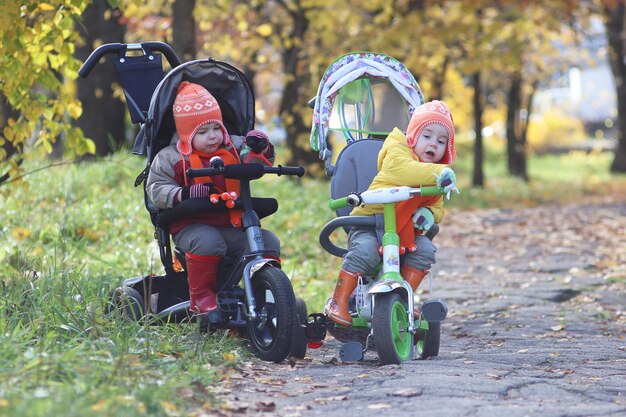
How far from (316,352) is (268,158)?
50.9 inches

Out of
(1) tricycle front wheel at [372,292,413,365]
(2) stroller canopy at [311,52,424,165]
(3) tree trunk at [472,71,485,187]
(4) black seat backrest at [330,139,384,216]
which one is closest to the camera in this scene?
(1) tricycle front wheel at [372,292,413,365]

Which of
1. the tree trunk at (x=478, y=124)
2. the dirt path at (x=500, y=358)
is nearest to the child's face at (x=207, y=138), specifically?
the dirt path at (x=500, y=358)

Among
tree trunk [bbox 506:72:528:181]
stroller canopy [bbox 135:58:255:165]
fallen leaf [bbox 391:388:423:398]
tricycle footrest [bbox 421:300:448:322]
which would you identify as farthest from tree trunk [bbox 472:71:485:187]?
fallen leaf [bbox 391:388:423:398]

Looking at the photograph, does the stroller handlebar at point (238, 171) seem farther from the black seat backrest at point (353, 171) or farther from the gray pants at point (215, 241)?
the black seat backrest at point (353, 171)

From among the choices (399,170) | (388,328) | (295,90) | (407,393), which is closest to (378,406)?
(407,393)

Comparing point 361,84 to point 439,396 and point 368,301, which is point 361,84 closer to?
point 368,301

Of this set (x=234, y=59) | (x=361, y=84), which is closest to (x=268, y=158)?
(x=361, y=84)

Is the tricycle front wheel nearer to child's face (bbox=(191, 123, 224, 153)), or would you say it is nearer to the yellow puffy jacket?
the yellow puffy jacket

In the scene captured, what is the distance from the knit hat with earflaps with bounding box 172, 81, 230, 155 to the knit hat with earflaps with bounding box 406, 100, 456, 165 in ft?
3.78

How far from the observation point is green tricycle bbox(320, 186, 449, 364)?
6.00 metres

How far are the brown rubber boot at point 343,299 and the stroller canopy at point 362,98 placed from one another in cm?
104

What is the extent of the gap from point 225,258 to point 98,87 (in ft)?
36.3

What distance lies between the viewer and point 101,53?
698 cm

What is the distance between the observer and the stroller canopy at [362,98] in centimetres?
721
